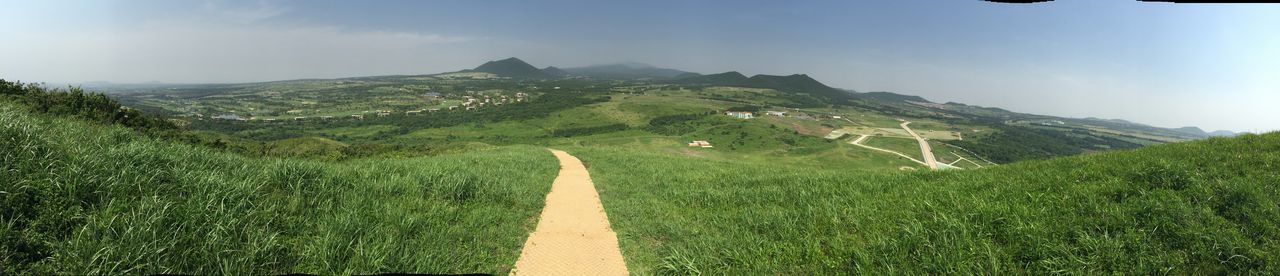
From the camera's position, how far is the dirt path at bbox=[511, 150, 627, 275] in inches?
273

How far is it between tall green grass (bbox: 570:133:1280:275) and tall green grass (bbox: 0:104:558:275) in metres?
3.37

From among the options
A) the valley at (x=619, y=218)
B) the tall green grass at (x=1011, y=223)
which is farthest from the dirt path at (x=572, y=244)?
the tall green grass at (x=1011, y=223)

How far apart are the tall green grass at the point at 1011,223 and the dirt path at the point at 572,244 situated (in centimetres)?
37

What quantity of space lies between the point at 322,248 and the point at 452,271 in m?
1.64

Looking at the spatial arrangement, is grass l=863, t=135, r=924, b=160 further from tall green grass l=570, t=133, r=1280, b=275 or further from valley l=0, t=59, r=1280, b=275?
valley l=0, t=59, r=1280, b=275

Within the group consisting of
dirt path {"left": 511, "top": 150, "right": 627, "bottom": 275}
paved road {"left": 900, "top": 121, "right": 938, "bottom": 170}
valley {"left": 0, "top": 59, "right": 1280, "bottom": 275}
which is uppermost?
valley {"left": 0, "top": 59, "right": 1280, "bottom": 275}

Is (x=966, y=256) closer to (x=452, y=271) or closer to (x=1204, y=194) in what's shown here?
(x=1204, y=194)

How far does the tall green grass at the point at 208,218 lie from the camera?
4406 millimetres

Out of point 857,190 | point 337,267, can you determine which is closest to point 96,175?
point 337,267

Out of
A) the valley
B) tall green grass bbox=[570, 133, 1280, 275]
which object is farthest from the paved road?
the valley

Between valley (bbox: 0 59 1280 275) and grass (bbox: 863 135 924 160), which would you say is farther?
grass (bbox: 863 135 924 160)

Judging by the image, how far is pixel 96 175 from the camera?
5637 millimetres

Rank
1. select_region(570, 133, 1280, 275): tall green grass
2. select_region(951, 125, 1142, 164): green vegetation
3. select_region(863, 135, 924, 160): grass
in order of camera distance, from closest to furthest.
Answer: select_region(570, 133, 1280, 275): tall green grass → select_region(863, 135, 924, 160): grass → select_region(951, 125, 1142, 164): green vegetation

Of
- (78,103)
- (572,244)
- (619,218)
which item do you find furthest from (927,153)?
(78,103)
